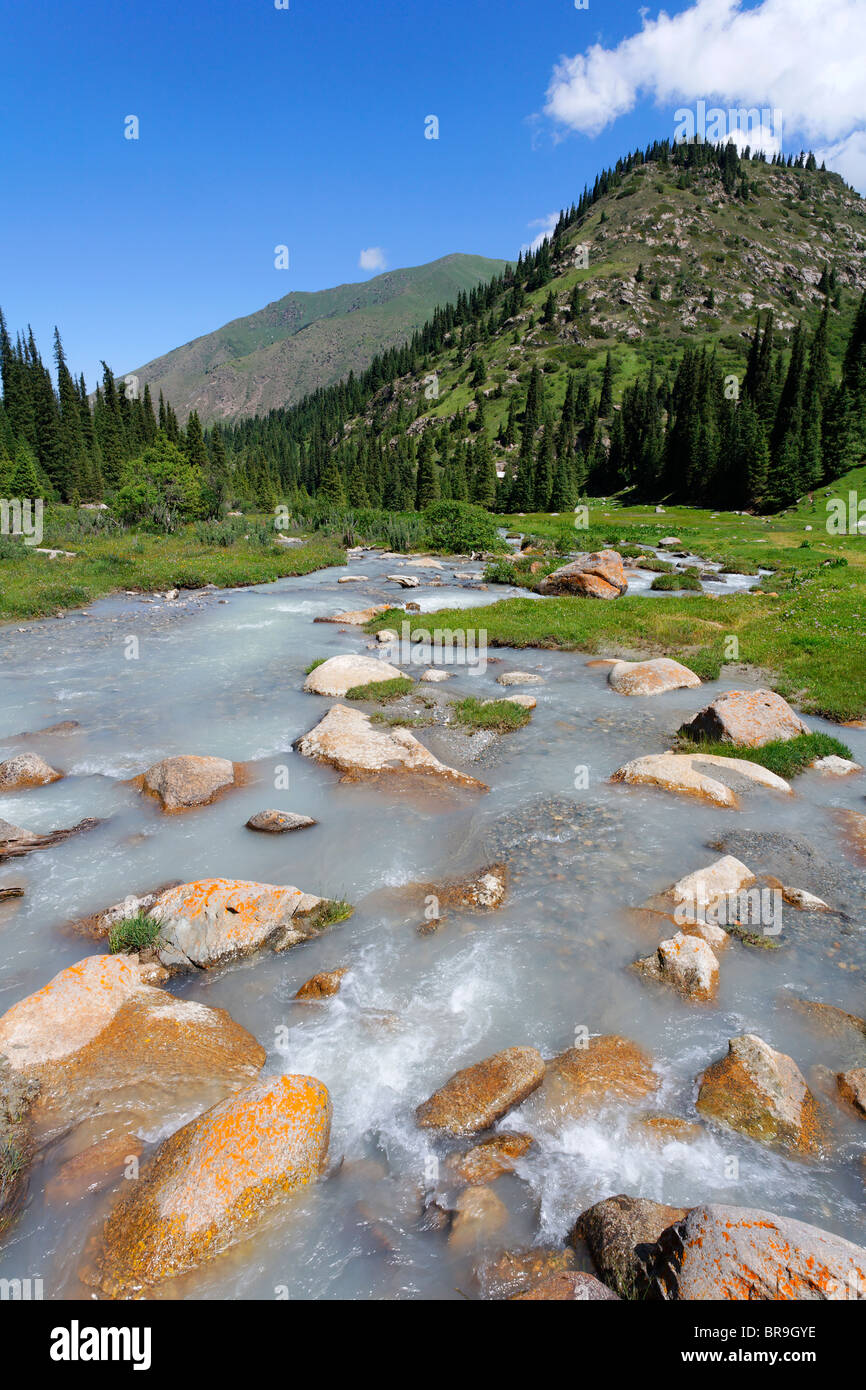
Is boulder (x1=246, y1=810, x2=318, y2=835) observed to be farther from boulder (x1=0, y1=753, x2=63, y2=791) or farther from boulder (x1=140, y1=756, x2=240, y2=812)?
boulder (x1=0, y1=753, x2=63, y2=791)

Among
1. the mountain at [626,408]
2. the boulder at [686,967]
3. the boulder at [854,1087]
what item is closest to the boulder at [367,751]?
the boulder at [686,967]

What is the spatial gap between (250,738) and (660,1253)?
1349 centimetres

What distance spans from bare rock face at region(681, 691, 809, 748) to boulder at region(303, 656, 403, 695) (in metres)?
8.80

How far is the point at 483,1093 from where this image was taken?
6352 mm

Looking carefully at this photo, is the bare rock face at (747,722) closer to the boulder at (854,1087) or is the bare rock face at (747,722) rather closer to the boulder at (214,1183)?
the boulder at (854,1087)

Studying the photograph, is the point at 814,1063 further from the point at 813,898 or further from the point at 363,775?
the point at 363,775

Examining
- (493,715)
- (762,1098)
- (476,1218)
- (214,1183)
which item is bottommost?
(476,1218)

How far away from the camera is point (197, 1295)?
185 inches

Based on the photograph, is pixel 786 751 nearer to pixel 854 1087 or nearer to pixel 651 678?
pixel 651 678

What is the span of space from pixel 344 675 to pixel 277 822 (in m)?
8.45

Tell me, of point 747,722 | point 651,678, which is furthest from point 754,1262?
point 651,678

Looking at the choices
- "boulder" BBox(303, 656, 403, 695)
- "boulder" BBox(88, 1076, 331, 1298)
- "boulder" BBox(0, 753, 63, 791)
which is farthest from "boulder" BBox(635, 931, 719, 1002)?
"boulder" BBox(303, 656, 403, 695)

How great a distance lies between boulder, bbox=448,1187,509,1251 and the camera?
5148 millimetres
